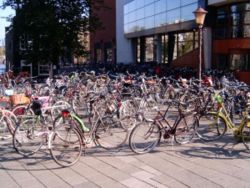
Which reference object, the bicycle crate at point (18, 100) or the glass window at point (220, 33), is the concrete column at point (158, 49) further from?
the bicycle crate at point (18, 100)

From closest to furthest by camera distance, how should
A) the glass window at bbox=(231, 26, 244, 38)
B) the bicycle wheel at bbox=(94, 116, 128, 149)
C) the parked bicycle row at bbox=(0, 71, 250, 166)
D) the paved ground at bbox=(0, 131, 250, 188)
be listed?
the paved ground at bbox=(0, 131, 250, 188), the parked bicycle row at bbox=(0, 71, 250, 166), the bicycle wheel at bbox=(94, 116, 128, 149), the glass window at bbox=(231, 26, 244, 38)

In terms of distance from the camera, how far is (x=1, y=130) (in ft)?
24.5

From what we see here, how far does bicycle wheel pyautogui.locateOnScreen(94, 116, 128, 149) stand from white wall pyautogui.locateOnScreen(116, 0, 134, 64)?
3060cm

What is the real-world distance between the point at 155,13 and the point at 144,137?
24.6m

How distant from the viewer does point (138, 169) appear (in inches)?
224

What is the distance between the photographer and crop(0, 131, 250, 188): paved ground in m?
5.18

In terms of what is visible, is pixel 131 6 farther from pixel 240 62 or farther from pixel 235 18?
pixel 240 62

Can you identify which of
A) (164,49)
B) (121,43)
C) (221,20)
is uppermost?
(221,20)

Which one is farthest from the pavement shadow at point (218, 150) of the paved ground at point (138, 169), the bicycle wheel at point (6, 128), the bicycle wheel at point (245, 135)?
the bicycle wheel at point (6, 128)

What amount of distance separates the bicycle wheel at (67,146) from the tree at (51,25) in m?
13.1

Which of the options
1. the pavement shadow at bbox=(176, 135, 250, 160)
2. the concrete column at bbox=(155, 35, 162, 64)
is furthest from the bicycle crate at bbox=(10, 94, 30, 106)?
the concrete column at bbox=(155, 35, 162, 64)

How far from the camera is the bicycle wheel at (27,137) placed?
6.45m

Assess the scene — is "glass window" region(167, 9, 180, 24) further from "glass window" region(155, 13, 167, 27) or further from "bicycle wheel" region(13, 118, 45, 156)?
"bicycle wheel" region(13, 118, 45, 156)

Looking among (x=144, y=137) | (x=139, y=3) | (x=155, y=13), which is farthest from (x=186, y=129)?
(x=139, y=3)
